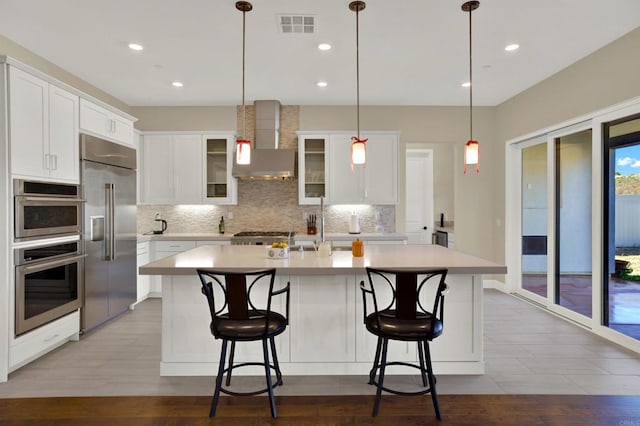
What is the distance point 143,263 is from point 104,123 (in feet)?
6.28

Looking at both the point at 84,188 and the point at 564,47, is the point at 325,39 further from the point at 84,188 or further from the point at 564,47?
the point at 84,188

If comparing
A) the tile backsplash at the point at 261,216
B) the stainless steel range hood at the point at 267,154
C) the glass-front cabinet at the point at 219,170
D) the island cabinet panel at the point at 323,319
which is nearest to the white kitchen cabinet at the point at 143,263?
the tile backsplash at the point at 261,216

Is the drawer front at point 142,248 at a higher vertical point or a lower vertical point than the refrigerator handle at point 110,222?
lower

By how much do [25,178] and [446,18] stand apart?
3.76 m

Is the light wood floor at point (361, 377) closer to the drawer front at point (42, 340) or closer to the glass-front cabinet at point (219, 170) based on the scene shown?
the drawer front at point (42, 340)

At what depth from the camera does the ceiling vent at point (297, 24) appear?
10.6 ft

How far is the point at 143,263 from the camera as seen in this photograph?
16.9ft

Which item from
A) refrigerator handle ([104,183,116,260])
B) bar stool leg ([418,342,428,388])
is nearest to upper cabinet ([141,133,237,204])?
refrigerator handle ([104,183,116,260])

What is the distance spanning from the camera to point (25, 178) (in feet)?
10.1

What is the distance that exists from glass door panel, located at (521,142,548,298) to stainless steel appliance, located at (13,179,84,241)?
564 cm

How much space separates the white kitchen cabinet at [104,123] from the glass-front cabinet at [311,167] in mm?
2289

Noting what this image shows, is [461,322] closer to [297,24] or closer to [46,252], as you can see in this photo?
[297,24]

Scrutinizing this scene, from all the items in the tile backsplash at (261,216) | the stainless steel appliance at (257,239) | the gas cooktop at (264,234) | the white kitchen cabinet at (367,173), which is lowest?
the stainless steel appliance at (257,239)

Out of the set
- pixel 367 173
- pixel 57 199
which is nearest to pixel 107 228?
pixel 57 199
